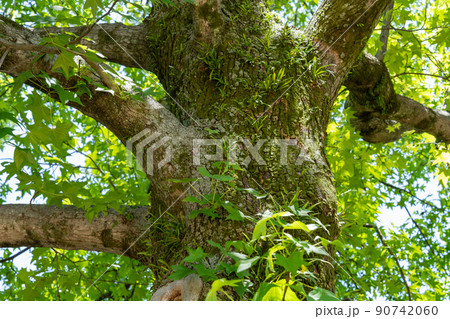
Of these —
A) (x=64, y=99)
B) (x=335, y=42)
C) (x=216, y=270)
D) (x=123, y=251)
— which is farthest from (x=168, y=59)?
(x=216, y=270)

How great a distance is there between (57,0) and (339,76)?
4016 mm

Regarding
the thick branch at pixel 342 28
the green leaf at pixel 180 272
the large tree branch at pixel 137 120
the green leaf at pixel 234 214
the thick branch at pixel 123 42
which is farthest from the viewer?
the thick branch at pixel 123 42

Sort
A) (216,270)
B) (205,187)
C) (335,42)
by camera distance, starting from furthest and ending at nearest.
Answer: (335,42) → (205,187) → (216,270)

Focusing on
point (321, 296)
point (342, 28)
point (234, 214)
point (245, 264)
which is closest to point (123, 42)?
point (342, 28)

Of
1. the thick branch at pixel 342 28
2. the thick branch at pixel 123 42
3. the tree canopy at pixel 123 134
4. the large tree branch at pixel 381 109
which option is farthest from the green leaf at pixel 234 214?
the large tree branch at pixel 381 109

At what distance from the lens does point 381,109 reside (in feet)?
14.7

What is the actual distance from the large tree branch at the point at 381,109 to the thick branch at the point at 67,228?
2369mm

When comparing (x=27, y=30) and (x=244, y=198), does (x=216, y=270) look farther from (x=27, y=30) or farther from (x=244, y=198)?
(x=27, y=30)

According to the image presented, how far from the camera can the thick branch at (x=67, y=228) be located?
2906 millimetres

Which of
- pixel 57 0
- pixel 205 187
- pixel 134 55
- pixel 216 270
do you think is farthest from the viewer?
pixel 57 0

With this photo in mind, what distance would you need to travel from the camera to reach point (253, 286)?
74.0 inches

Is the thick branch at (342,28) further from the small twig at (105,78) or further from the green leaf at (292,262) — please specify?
the green leaf at (292,262)

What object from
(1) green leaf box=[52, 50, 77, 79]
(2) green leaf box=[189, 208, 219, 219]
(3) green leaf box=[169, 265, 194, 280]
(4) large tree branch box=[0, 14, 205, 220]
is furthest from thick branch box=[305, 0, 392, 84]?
(3) green leaf box=[169, 265, 194, 280]

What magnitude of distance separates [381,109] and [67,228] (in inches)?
126
